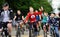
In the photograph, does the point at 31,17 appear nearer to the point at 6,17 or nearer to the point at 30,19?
the point at 30,19

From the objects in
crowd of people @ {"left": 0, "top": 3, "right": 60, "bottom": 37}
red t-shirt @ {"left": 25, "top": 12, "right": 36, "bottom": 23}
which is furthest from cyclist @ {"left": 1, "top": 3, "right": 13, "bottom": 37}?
red t-shirt @ {"left": 25, "top": 12, "right": 36, "bottom": 23}

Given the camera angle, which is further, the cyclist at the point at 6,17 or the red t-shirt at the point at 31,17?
the red t-shirt at the point at 31,17

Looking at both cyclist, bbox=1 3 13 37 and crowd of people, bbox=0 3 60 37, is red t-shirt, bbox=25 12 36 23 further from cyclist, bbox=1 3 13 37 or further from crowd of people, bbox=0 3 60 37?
cyclist, bbox=1 3 13 37

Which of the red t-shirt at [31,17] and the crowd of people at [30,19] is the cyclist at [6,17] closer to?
the crowd of people at [30,19]

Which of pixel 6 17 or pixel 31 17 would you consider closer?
pixel 6 17

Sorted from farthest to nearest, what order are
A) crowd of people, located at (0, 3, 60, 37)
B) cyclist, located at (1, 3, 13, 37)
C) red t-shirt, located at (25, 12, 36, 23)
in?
red t-shirt, located at (25, 12, 36, 23) < crowd of people, located at (0, 3, 60, 37) < cyclist, located at (1, 3, 13, 37)

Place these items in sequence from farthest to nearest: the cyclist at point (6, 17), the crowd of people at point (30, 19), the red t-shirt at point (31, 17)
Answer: the red t-shirt at point (31, 17) → the crowd of people at point (30, 19) → the cyclist at point (6, 17)

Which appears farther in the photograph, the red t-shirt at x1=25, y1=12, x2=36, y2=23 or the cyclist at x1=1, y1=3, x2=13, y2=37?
the red t-shirt at x1=25, y1=12, x2=36, y2=23

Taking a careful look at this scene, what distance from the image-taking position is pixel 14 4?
33500 millimetres

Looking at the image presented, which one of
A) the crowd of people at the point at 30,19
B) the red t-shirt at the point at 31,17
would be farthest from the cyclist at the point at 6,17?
the red t-shirt at the point at 31,17

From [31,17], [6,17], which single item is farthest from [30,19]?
[6,17]

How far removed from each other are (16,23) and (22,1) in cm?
1795

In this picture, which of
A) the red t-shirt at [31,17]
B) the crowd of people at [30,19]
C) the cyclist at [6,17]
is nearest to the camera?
the cyclist at [6,17]

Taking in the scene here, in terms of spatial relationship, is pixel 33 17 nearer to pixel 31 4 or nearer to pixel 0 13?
pixel 0 13
